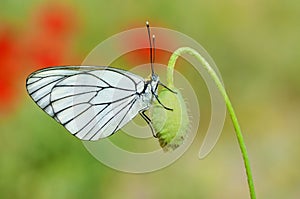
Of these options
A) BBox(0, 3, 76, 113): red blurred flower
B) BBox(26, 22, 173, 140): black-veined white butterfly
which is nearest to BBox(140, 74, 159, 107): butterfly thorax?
BBox(26, 22, 173, 140): black-veined white butterfly

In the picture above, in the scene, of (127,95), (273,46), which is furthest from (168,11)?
(127,95)

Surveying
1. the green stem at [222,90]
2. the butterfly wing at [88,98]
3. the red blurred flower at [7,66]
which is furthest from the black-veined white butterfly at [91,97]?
the red blurred flower at [7,66]

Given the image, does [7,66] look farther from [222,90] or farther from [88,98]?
[222,90]

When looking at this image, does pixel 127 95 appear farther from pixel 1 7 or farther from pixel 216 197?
pixel 216 197

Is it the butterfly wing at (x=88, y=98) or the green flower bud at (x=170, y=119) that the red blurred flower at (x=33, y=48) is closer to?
the butterfly wing at (x=88, y=98)

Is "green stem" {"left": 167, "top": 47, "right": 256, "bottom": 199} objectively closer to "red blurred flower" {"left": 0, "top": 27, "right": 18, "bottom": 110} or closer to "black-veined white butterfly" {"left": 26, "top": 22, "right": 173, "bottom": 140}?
"black-veined white butterfly" {"left": 26, "top": 22, "right": 173, "bottom": 140}

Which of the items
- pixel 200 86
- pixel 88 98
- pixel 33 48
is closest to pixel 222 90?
pixel 88 98
